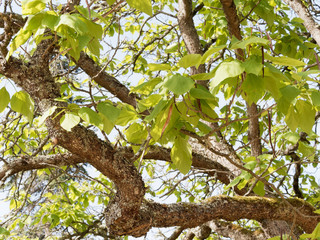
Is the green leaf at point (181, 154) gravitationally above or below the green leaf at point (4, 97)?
below

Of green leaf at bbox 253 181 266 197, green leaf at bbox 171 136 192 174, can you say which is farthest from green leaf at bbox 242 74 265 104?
green leaf at bbox 253 181 266 197

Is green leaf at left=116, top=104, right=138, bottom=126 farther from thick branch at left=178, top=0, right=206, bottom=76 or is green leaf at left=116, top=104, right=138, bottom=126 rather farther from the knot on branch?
thick branch at left=178, top=0, right=206, bottom=76

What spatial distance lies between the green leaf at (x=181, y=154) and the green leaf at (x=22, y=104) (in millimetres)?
601

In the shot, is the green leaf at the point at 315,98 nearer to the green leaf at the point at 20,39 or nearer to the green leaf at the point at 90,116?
the green leaf at the point at 90,116

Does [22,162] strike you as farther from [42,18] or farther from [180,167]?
[42,18]

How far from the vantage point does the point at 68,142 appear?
5.61ft

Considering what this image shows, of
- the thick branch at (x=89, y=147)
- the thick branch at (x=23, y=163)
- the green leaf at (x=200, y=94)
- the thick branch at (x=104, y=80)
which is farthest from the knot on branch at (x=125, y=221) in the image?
the thick branch at (x=104, y=80)

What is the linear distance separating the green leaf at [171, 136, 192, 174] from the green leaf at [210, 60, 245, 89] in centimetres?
52

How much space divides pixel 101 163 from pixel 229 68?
0.98m

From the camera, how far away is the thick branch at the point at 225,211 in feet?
7.04

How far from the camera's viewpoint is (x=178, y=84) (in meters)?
1.06

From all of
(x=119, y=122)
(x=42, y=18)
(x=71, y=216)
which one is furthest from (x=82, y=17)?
(x=71, y=216)

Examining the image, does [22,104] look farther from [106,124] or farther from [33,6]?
[33,6]

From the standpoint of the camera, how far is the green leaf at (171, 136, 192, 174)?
1.51m
